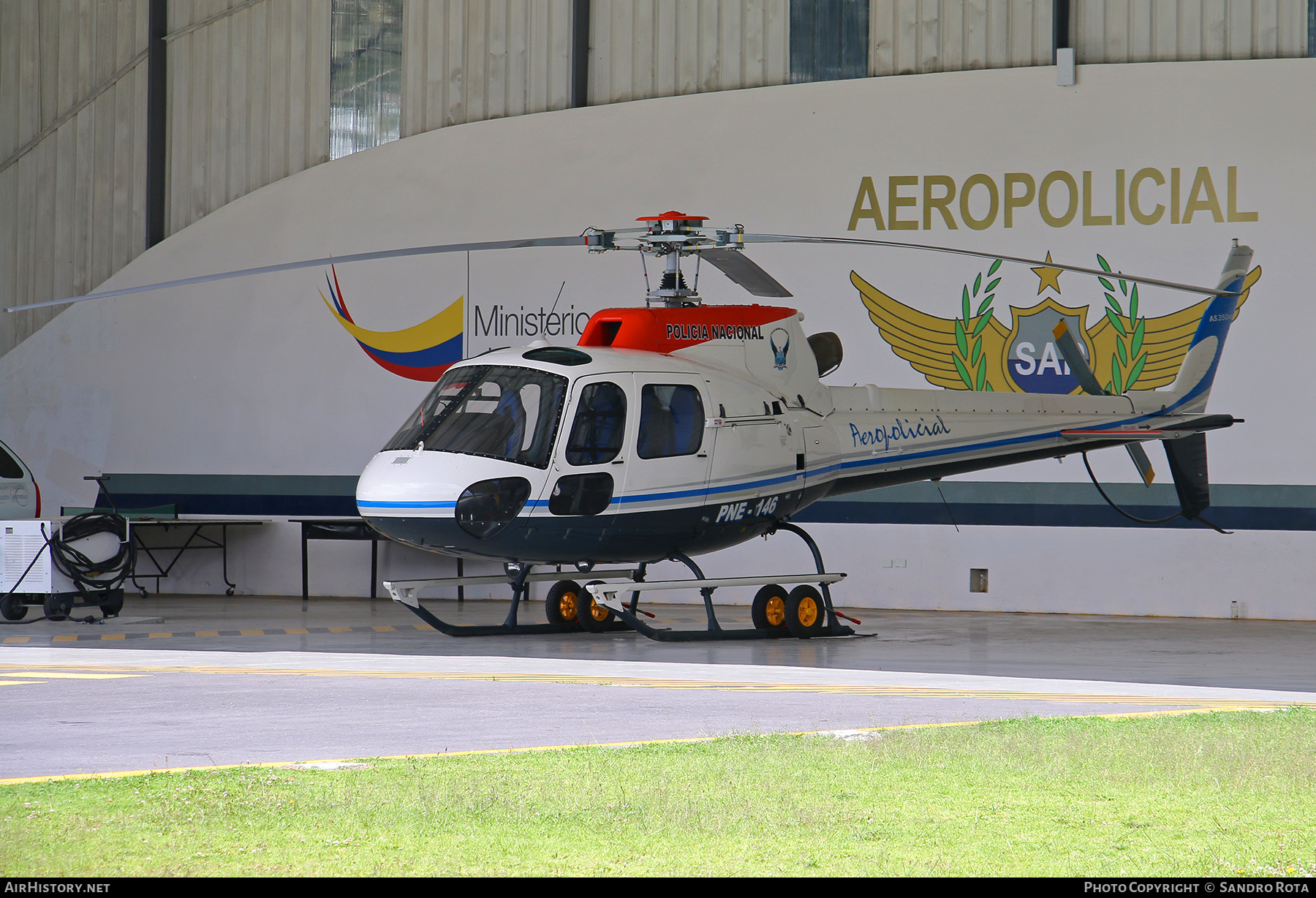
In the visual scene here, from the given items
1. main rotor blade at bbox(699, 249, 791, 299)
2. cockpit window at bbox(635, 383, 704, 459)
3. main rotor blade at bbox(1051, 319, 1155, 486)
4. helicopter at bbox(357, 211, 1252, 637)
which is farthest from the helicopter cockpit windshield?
main rotor blade at bbox(1051, 319, 1155, 486)

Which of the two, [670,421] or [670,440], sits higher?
[670,421]

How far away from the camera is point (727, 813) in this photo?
4062 mm

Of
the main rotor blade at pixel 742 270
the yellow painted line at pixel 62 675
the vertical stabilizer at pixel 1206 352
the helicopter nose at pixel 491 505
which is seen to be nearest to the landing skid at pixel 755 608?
the helicopter nose at pixel 491 505

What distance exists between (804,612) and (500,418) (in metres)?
2.72

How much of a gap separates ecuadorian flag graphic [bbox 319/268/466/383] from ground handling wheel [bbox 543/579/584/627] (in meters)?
4.02

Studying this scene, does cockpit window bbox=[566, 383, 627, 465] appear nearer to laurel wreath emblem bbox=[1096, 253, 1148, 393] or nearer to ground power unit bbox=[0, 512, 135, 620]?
ground power unit bbox=[0, 512, 135, 620]

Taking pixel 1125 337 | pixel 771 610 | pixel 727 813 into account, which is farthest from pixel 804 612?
pixel 727 813

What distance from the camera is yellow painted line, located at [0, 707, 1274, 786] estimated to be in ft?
15.1

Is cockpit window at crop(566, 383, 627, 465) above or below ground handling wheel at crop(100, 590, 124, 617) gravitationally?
above

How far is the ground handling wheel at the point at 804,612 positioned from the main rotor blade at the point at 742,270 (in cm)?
219

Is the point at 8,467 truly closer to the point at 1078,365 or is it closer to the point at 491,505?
the point at 491,505

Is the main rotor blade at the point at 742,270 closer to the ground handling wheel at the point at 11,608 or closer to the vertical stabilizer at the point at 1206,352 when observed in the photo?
the vertical stabilizer at the point at 1206,352
